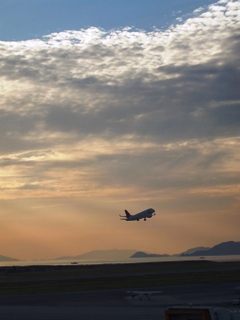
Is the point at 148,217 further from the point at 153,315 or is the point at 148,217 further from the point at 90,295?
the point at 153,315

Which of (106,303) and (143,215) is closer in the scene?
(106,303)

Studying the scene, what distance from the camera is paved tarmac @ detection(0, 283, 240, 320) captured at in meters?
47.5

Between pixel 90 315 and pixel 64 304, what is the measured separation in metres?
12.0

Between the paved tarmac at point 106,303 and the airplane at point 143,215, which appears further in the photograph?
the airplane at point 143,215

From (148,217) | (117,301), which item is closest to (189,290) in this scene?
(117,301)

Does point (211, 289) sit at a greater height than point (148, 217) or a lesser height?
lesser

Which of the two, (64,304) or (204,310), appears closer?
(204,310)

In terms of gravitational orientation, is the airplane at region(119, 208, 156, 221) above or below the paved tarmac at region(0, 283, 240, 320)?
above

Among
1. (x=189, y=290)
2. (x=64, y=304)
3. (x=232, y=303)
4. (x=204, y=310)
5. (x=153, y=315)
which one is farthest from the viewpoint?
(x=189, y=290)

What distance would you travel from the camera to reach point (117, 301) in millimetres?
60406

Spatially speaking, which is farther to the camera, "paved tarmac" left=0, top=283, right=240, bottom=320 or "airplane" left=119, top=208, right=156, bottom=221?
"airplane" left=119, top=208, right=156, bottom=221

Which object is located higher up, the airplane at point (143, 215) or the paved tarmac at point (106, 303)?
the airplane at point (143, 215)

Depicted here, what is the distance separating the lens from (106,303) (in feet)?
191

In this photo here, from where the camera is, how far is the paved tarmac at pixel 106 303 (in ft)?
156
